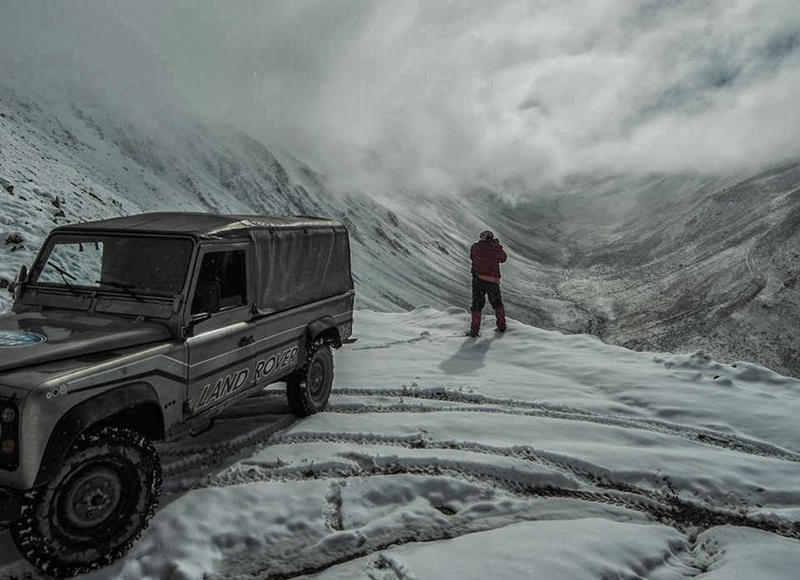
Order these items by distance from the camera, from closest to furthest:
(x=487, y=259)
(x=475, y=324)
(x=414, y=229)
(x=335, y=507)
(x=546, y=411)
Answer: (x=335, y=507), (x=546, y=411), (x=487, y=259), (x=475, y=324), (x=414, y=229)

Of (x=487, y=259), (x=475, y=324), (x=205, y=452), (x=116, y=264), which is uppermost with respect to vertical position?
(x=487, y=259)

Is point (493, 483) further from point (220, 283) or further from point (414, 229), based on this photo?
point (414, 229)

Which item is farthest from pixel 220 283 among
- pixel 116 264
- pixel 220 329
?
pixel 116 264

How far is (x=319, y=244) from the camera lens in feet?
24.8

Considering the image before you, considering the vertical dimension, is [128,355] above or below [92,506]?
above

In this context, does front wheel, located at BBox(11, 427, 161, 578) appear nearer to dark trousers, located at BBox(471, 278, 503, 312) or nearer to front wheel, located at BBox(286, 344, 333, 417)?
front wheel, located at BBox(286, 344, 333, 417)

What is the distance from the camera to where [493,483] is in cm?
564

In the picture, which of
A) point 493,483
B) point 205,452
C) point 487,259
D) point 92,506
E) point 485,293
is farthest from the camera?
point 485,293

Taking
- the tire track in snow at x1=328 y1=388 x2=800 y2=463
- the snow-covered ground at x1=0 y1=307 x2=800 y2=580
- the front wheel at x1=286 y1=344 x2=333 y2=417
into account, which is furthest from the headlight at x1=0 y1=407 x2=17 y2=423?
the tire track in snow at x1=328 y1=388 x2=800 y2=463

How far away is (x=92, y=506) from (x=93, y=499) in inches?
2.2

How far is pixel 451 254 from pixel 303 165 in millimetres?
41273

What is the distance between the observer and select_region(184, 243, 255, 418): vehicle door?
501 centimetres

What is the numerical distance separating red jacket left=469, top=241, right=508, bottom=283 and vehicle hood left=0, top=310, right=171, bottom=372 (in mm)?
7973

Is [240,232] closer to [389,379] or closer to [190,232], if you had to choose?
[190,232]
